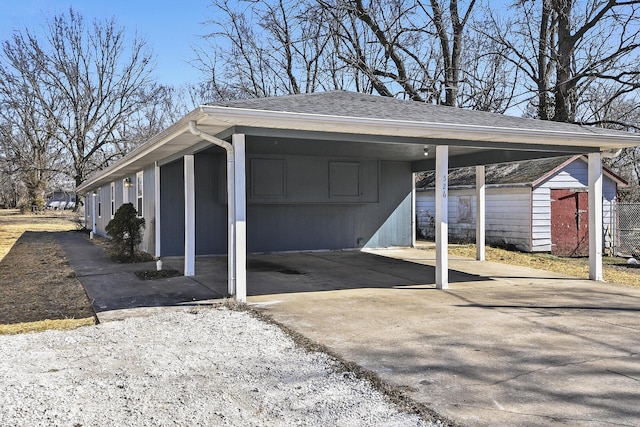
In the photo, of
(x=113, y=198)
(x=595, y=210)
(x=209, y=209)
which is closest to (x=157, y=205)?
(x=209, y=209)

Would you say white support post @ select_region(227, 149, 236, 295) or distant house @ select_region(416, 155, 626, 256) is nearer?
white support post @ select_region(227, 149, 236, 295)

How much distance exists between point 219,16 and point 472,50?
11.7 metres

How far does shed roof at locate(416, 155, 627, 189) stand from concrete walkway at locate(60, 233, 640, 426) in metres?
4.48

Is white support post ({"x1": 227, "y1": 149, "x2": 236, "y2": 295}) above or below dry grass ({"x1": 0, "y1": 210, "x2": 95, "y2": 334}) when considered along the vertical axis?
above

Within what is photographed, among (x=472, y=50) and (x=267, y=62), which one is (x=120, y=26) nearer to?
(x=267, y=62)

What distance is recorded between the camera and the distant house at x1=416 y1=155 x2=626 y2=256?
44.2 feet

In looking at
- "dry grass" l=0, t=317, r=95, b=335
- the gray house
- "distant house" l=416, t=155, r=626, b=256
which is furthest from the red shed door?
"dry grass" l=0, t=317, r=95, b=335

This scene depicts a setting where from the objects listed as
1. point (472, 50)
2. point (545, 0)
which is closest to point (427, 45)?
point (472, 50)

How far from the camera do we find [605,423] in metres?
2.90

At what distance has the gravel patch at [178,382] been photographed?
9.91ft

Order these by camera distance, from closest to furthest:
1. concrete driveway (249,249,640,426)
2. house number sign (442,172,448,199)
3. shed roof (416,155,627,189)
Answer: concrete driveway (249,249,640,426)
house number sign (442,172,448,199)
shed roof (416,155,627,189)

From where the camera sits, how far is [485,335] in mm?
4887

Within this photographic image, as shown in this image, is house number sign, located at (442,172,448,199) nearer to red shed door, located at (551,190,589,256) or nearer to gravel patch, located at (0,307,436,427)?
gravel patch, located at (0,307,436,427)

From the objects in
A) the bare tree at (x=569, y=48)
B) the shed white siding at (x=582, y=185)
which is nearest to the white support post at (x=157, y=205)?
the shed white siding at (x=582, y=185)
